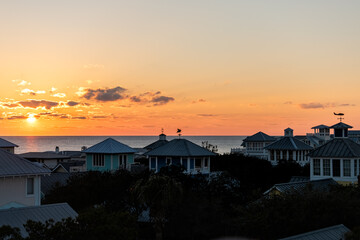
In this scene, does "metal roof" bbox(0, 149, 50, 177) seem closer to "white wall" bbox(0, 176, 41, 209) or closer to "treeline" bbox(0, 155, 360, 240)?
"white wall" bbox(0, 176, 41, 209)

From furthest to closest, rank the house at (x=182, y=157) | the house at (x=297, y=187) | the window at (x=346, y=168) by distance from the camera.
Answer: the house at (x=182, y=157), the window at (x=346, y=168), the house at (x=297, y=187)

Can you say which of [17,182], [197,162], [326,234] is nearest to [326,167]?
[197,162]

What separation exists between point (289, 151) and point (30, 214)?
47.7 metres

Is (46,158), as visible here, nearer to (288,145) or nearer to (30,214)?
(288,145)

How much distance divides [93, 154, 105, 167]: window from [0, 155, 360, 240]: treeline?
17.7 meters

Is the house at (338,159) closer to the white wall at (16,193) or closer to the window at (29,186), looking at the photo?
the white wall at (16,193)

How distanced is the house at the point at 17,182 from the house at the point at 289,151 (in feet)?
129

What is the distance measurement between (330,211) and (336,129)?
62.4ft

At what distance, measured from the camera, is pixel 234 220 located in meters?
23.7

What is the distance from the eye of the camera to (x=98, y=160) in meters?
53.7

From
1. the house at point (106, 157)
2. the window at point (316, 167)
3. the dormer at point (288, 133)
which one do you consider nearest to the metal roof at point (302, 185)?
the window at point (316, 167)

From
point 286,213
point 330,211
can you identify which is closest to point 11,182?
point 286,213

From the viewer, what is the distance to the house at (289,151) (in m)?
63.5

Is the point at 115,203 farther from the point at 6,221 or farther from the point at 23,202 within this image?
the point at 6,221
